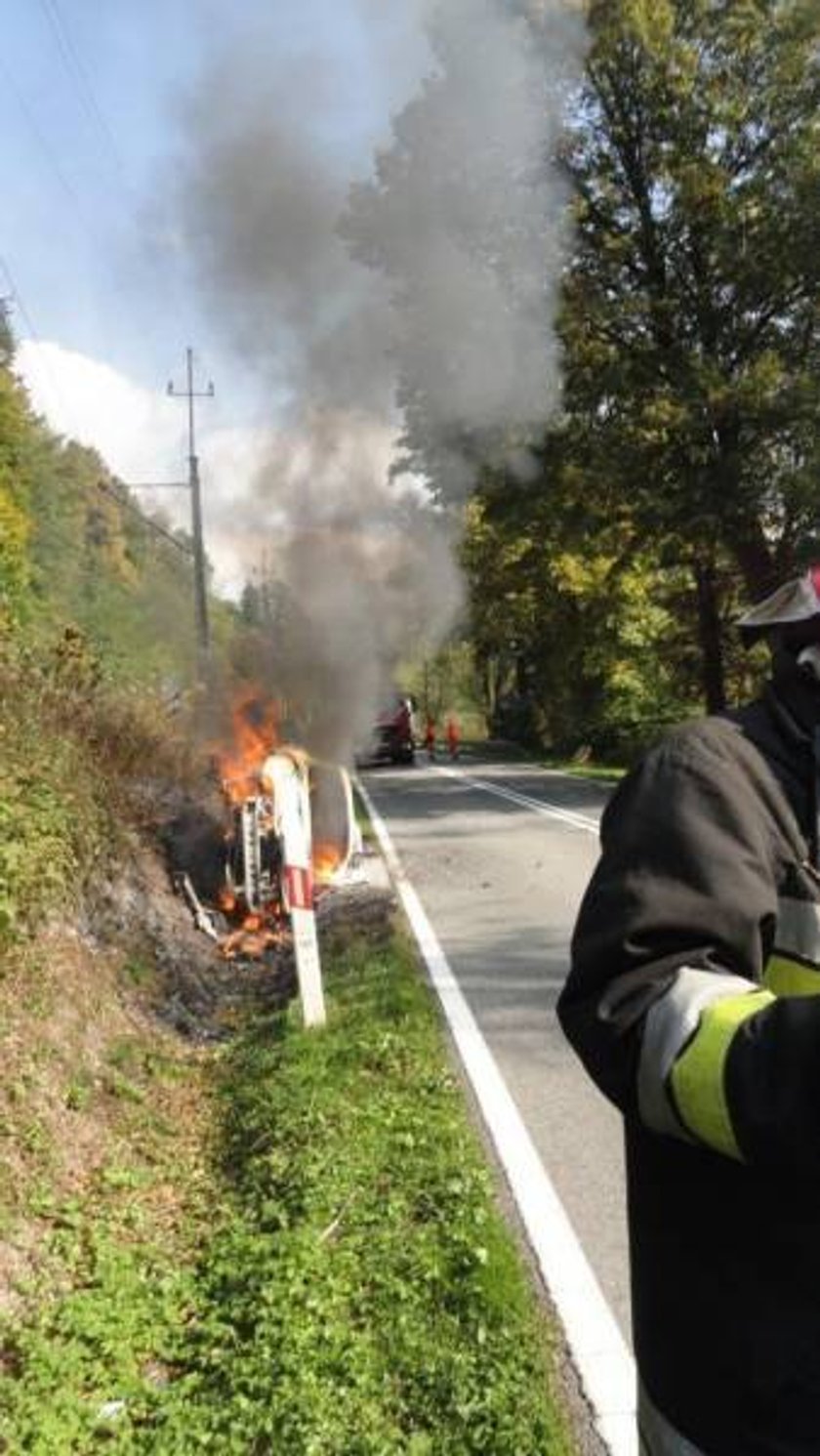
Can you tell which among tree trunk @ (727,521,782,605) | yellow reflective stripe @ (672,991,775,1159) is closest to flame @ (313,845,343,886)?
tree trunk @ (727,521,782,605)

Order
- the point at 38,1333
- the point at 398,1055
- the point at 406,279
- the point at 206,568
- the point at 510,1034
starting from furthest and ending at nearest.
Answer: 1. the point at 206,568
2. the point at 406,279
3. the point at 510,1034
4. the point at 398,1055
5. the point at 38,1333

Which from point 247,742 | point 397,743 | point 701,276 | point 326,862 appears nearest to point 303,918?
point 326,862

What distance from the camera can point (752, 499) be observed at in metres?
20.4

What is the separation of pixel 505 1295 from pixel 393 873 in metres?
9.84

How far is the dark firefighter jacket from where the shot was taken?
4.46ft

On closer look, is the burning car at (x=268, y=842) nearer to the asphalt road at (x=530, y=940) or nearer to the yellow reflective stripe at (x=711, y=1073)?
the asphalt road at (x=530, y=940)

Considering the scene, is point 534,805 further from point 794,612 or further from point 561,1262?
point 794,612

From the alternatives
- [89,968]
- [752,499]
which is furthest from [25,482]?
[89,968]

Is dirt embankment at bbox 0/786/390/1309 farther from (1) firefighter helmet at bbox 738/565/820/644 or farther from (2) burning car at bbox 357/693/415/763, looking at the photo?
(2) burning car at bbox 357/693/415/763

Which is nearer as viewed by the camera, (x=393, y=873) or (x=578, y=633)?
(x=393, y=873)

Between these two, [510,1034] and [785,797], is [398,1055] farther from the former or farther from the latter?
[785,797]

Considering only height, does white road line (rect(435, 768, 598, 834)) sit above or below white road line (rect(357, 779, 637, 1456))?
above

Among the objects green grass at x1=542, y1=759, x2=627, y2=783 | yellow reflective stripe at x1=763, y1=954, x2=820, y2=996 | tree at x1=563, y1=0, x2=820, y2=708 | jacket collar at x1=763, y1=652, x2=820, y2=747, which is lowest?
green grass at x1=542, y1=759, x2=627, y2=783

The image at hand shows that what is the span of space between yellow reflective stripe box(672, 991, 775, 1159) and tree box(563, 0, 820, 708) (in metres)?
19.6
